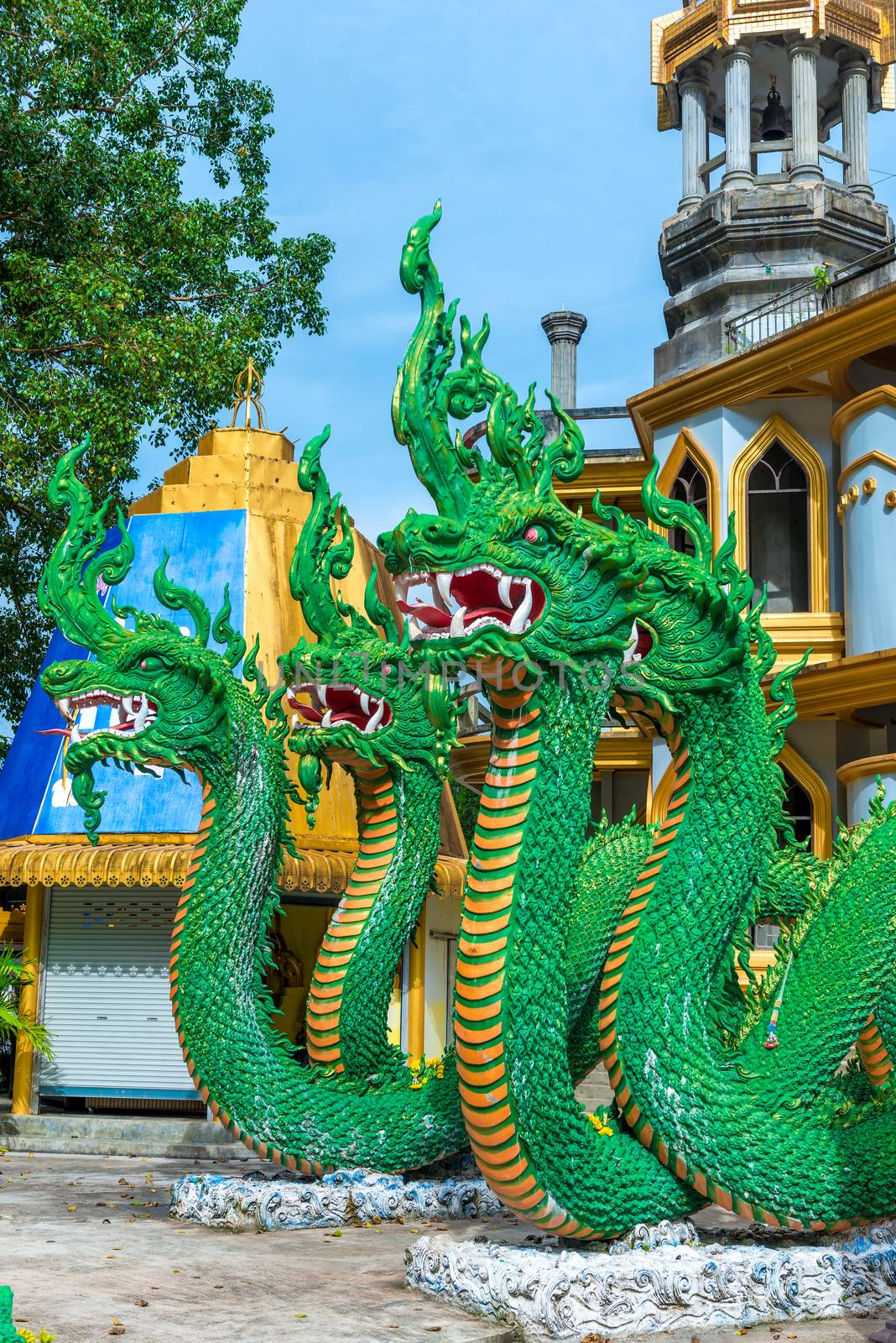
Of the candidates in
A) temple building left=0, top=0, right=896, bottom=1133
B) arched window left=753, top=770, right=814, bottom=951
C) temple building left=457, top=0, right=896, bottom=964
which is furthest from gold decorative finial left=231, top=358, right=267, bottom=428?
arched window left=753, top=770, right=814, bottom=951

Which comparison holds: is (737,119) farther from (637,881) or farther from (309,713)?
(637,881)

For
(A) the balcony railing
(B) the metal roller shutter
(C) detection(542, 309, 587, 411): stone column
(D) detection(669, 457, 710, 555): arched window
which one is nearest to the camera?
(B) the metal roller shutter

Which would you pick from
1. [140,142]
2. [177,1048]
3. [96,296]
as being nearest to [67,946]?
[177,1048]

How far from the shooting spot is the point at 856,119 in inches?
714

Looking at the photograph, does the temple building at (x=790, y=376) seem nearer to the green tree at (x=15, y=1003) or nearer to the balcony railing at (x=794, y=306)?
the balcony railing at (x=794, y=306)

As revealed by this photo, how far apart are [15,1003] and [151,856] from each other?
2.00m

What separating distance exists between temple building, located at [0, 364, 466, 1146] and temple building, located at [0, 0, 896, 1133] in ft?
0.07

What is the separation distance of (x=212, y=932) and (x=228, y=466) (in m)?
6.23

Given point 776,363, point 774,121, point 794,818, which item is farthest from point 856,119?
point 794,818

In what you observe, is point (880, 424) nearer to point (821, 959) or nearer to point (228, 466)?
point (228, 466)

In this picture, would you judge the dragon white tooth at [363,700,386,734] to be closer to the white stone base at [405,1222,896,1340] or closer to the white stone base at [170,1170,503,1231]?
the white stone base at [170,1170,503,1231]

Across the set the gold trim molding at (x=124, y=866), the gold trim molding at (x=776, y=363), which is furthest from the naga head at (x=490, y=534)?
the gold trim molding at (x=776, y=363)

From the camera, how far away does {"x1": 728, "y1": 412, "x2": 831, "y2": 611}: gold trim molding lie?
14.2 meters

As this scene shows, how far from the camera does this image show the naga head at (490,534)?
5.43 meters
